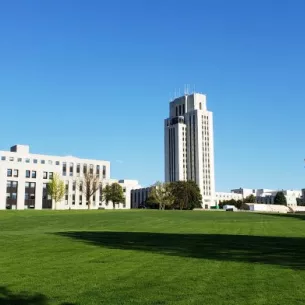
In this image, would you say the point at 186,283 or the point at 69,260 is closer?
the point at 186,283

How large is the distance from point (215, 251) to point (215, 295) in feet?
26.3

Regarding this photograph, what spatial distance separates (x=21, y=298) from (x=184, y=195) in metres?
161

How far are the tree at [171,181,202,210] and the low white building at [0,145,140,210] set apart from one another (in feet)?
88.9

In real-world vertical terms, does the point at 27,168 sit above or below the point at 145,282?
above

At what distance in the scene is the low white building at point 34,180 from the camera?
132 m

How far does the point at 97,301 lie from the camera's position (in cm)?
880

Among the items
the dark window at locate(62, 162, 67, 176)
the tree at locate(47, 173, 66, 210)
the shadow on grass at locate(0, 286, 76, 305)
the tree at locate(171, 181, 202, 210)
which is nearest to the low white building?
the dark window at locate(62, 162, 67, 176)

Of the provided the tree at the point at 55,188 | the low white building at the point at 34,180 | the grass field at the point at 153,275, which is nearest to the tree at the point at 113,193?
the low white building at the point at 34,180

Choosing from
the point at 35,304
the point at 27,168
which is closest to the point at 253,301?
the point at 35,304

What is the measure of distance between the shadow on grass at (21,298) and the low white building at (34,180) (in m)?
127

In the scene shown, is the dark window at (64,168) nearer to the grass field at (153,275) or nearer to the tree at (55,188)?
the tree at (55,188)

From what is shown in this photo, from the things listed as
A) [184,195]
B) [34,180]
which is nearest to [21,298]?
[34,180]

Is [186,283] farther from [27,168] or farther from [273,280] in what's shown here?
[27,168]

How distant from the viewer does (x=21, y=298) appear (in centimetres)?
Answer: 906
